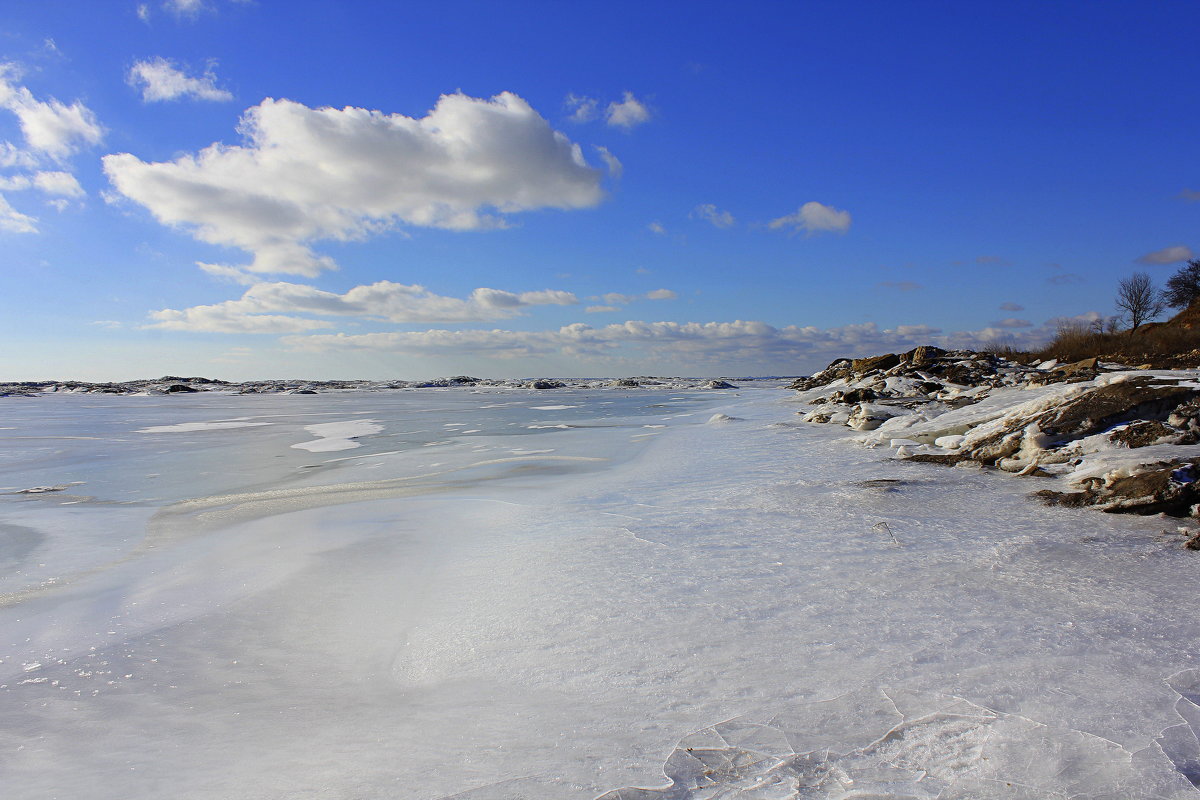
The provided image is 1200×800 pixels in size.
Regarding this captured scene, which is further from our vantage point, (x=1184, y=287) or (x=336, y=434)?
(x=1184, y=287)

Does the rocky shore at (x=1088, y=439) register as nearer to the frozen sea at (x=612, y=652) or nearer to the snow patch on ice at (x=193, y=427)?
the frozen sea at (x=612, y=652)

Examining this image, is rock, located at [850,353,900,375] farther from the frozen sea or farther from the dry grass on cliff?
the frozen sea

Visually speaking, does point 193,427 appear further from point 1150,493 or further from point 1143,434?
point 1143,434

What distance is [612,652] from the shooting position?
218 centimetres

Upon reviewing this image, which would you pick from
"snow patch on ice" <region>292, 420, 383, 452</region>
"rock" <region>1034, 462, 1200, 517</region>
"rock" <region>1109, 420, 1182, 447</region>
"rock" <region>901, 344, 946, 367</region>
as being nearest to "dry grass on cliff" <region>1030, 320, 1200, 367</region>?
"rock" <region>901, 344, 946, 367</region>

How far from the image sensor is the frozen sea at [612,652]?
60.4 inches

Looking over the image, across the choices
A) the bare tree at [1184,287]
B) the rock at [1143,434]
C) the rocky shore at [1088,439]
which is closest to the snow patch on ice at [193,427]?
the rocky shore at [1088,439]

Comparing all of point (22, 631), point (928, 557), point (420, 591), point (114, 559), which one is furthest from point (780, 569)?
point (114, 559)

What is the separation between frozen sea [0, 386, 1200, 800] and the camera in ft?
5.03

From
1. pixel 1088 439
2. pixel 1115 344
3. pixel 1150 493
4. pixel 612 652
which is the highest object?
pixel 1115 344

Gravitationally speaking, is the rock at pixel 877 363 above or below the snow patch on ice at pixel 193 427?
above

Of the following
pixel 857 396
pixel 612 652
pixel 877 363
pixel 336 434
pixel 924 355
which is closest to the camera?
pixel 612 652

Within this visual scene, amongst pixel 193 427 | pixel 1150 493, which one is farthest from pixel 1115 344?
pixel 193 427

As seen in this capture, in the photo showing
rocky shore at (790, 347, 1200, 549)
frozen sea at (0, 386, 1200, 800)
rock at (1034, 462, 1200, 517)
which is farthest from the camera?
rocky shore at (790, 347, 1200, 549)
